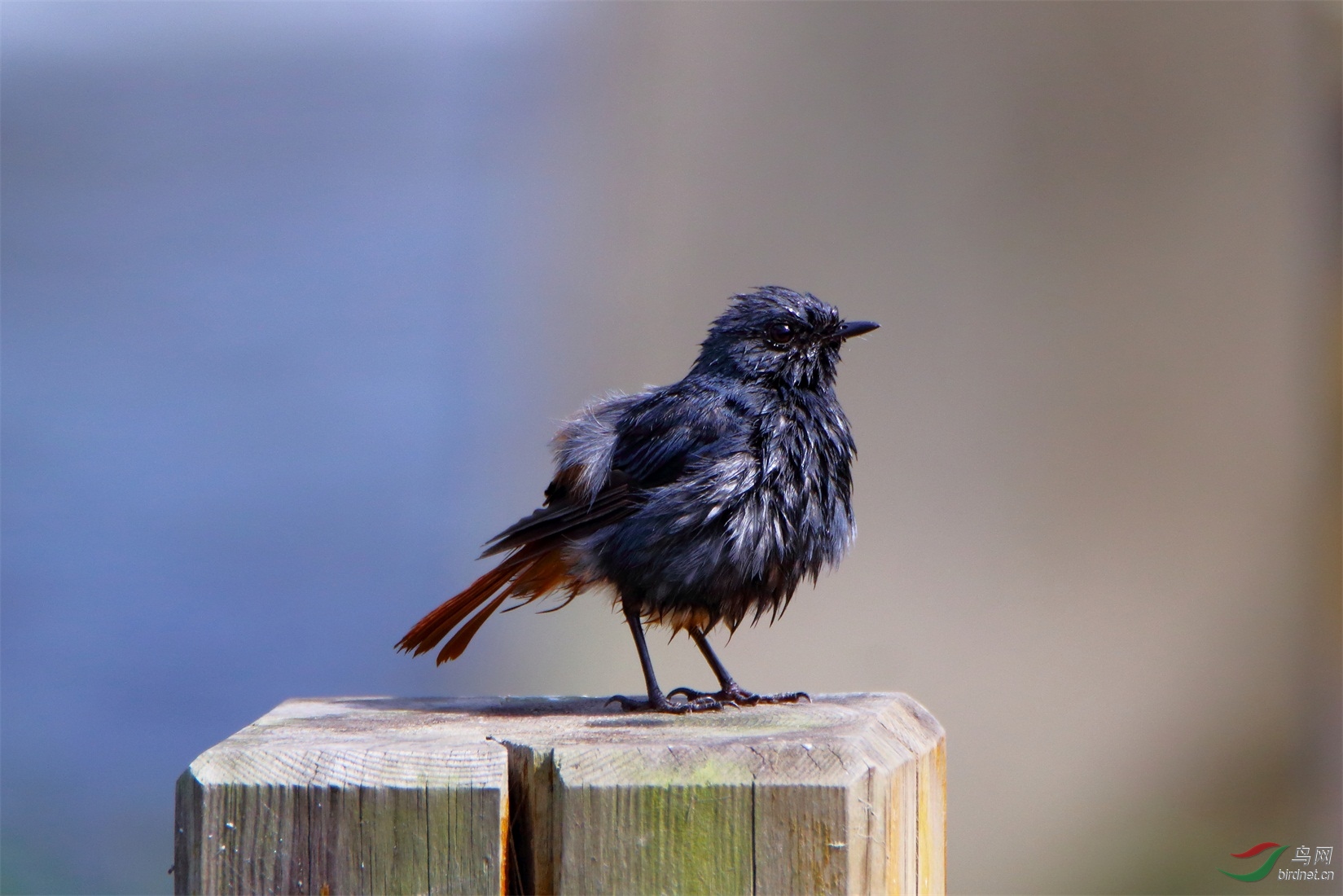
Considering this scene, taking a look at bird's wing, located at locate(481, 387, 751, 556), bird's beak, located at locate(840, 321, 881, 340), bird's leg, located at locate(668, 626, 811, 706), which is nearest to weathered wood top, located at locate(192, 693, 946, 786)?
bird's leg, located at locate(668, 626, 811, 706)

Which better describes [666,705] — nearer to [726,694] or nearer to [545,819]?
[726,694]

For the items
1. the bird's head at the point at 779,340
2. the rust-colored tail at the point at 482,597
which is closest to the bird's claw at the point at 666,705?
the rust-colored tail at the point at 482,597

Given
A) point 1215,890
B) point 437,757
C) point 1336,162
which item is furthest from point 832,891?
point 1336,162

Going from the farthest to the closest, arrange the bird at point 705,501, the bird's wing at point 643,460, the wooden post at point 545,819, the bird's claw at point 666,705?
the bird's wing at point 643,460 < the bird at point 705,501 < the bird's claw at point 666,705 < the wooden post at point 545,819

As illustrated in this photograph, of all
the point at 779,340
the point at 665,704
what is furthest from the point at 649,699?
the point at 779,340

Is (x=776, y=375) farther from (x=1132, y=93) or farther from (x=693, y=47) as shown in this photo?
(x=1132, y=93)

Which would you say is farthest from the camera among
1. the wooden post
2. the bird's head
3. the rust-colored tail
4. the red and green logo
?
the red and green logo

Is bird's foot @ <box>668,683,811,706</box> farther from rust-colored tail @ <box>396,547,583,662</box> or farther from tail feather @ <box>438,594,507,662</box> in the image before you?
tail feather @ <box>438,594,507,662</box>

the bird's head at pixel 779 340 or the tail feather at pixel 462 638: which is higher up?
the bird's head at pixel 779 340

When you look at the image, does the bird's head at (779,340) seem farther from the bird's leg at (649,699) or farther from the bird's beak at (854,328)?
the bird's leg at (649,699)
